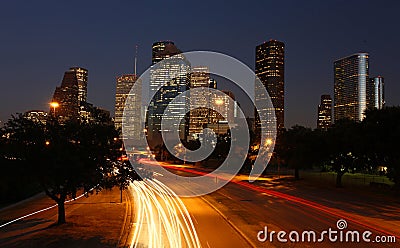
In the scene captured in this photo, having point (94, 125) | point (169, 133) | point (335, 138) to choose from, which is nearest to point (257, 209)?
point (94, 125)

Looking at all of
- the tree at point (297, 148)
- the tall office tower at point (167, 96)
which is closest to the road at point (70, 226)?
the tree at point (297, 148)

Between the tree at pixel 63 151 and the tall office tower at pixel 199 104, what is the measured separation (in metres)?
113

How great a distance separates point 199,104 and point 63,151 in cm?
13290

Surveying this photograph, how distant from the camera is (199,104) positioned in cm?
15225

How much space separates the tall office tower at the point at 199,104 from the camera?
484 feet

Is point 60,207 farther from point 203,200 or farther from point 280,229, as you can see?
point 203,200

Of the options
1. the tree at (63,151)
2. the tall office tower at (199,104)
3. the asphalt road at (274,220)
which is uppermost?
the tall office tower at (199,104)

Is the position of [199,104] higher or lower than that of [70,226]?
higher

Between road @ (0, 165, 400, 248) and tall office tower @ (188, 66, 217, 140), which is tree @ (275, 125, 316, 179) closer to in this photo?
road @ (0, 165, 400, 248)

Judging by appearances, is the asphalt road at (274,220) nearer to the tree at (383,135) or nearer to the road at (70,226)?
the road at (70,226)

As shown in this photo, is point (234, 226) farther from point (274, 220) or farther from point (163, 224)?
point (163, 224)

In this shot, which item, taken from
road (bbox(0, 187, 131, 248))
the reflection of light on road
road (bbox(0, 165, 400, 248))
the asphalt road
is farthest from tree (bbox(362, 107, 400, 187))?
road (bbox(0, 187, 131, 248))

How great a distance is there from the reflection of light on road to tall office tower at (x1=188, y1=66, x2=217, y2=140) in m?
105

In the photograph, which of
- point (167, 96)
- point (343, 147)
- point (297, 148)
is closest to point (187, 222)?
point (343, 147)
